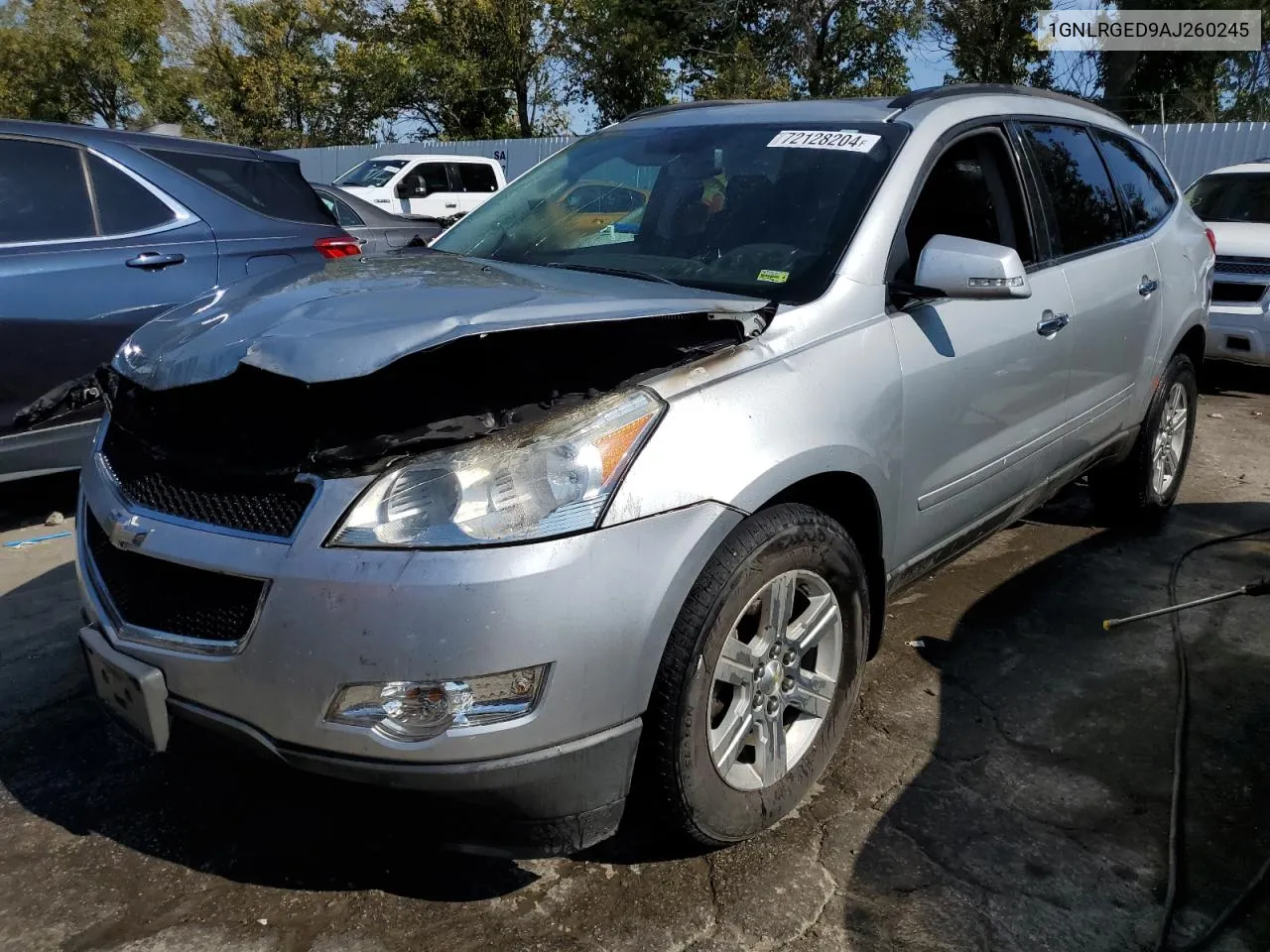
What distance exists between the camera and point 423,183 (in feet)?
55.7

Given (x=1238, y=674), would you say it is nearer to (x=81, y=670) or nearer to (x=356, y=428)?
(x=356, y=428)

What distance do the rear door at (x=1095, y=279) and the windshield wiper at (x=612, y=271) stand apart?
5.33 feet

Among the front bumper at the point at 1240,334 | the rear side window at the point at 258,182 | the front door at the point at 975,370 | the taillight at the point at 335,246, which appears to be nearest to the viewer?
the front door at the point at 975,370

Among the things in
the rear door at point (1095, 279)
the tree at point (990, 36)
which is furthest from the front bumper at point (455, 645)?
the tree at point (990, 36)

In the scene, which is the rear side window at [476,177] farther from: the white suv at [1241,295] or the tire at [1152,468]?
the tire at [1152,468]

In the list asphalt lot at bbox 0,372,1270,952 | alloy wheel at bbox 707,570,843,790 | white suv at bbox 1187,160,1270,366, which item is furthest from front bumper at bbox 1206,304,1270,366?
alloy wheel at bbox 707,570,843,790

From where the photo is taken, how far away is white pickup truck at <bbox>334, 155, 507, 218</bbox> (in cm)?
1655

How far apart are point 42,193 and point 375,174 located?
1335cm

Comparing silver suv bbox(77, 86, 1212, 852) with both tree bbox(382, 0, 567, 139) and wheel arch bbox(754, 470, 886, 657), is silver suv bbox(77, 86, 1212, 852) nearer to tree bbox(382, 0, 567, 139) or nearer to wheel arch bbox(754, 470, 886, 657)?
wheel arch bbox(754, 470, 886, 657)

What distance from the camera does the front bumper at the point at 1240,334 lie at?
309 inches

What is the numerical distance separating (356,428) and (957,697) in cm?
223

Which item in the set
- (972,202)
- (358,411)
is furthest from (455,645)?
(972,202)

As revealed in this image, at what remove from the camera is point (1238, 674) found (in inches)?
138

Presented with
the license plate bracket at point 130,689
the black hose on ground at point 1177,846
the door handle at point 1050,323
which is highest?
the door handle at point 1050,323
